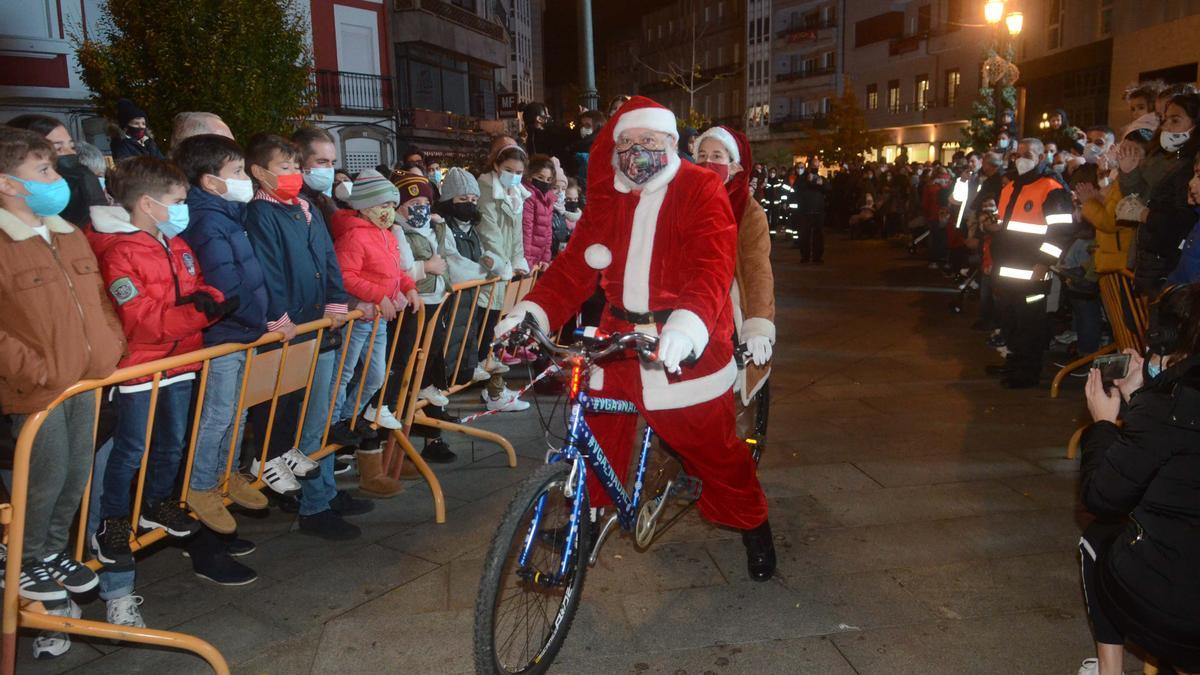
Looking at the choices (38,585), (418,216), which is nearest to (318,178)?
(418,216)

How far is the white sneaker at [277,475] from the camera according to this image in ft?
13.7

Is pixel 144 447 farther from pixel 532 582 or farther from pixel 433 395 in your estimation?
pixel 433 395

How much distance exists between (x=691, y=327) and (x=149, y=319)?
86.9 inches

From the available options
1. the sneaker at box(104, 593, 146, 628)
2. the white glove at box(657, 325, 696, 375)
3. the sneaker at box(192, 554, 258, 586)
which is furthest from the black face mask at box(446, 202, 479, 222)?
the white glove at box(657, 325, 696, 375)

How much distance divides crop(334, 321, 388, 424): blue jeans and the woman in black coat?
11.3 ft

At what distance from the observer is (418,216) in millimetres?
5758

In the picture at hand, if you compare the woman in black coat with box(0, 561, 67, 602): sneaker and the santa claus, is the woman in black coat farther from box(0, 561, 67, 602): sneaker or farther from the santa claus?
Answer: box(0, 561, 67, 602): sneaker

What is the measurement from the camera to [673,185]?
3.57 meters

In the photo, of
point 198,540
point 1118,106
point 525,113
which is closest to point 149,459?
point 198,540

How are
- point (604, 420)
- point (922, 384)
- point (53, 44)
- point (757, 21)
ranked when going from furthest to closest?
point (757, 21) → point (53, 44) → point (922, 384) → point (604, 420)

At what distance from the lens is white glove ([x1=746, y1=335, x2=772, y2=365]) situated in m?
3.81

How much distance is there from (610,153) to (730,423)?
4.16ft

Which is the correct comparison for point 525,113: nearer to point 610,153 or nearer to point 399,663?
point 610,153

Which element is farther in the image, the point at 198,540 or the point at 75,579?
the point at 198,540
